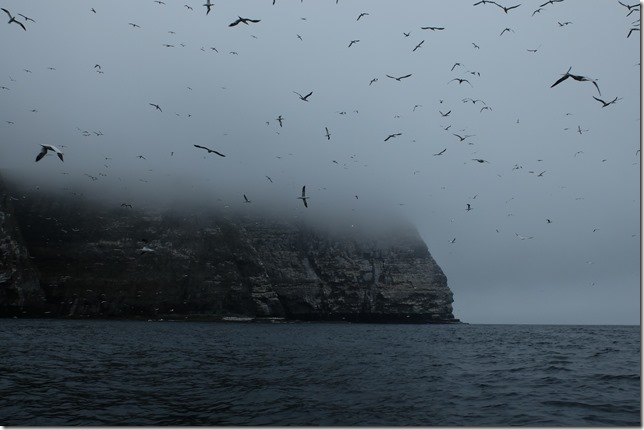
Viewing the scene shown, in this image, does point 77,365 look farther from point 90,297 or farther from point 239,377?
point 90,297

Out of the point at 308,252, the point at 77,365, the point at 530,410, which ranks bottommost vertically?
the point at 77,365

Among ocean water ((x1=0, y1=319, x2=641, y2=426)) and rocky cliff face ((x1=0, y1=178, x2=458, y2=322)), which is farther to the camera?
rocky cliff face ((x1=0, y1=178, x2=458, y2=322))

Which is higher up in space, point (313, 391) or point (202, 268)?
point (202, 268)

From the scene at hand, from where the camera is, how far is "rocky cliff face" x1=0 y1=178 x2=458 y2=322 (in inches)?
5098

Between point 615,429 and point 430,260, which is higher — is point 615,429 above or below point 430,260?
below

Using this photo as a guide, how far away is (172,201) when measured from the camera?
171m

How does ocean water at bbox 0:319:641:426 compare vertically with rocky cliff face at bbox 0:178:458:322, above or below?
below

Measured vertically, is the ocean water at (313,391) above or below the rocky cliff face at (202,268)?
below

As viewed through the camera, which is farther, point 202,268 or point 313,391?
point 202,268

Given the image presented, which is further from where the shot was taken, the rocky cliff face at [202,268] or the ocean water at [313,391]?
the rocky cliff face at [202,268]

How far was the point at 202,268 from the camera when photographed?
14800 cm

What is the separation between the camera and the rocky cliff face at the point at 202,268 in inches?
5098

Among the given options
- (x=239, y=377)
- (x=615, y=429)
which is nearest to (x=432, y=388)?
(x=615, y=429)

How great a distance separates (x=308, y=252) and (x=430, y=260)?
50.4 metres
